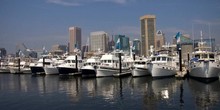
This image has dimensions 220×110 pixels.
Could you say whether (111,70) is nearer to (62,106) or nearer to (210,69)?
(210,69)

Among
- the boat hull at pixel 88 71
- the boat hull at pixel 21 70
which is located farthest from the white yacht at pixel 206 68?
the boat hull at pixel 21 70

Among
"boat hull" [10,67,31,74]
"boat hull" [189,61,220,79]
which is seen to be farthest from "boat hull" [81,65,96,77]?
"boat hull" [10,67,31,74]

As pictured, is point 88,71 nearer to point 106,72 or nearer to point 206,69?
point 106,72

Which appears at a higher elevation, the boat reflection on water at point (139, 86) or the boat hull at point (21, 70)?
the boat hull at point (21, 70)

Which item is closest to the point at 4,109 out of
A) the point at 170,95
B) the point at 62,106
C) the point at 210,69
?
the point at 62,106

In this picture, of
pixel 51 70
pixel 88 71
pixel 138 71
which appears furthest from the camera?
pixel 51 70

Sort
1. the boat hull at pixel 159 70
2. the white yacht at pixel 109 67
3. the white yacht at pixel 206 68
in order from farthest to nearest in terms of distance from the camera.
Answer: the white yacht at pixel 109 67
the boat hull at pixel 159 70
the white yacht at pixel 206 68

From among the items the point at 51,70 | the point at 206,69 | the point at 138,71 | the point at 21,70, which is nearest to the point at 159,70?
the point at 138,71

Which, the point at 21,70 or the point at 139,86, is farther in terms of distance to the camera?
the point at 21,70

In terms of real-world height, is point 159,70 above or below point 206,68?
below

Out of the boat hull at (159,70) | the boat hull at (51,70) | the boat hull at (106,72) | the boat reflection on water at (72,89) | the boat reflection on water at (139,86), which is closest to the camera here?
the boat reflection on water at (72,89)

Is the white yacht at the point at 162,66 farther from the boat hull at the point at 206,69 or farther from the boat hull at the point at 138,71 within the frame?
the boat hull at the point at 206,69

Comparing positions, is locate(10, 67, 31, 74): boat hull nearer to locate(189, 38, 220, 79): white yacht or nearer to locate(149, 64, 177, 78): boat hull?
locate(149, 64, 177, 78): boat hull

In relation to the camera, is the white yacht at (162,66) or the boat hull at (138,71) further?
the boat hull at (138,71)
